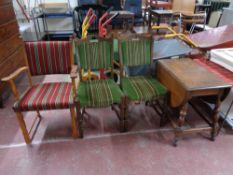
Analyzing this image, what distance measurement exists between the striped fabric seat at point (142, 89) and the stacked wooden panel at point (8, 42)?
1.47 metres

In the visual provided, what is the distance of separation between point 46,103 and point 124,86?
2.62ft

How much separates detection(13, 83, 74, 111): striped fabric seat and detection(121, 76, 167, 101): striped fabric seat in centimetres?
58

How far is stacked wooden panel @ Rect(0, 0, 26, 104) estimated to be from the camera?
2.50m

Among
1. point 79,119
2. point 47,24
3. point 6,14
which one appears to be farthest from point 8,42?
point 47,24

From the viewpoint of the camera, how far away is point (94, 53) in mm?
2016

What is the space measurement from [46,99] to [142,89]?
3.10ft

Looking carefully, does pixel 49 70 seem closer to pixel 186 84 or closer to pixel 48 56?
pixel 48 56

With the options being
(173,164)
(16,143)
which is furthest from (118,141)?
(16,143)

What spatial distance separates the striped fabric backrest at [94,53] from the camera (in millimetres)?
1977

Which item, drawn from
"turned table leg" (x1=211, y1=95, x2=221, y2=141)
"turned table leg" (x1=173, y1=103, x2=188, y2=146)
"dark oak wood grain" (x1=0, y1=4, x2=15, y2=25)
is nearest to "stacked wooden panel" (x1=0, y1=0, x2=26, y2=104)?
"dark oak wood grain" (x1=0, y1=4, x2=15, y2=25)

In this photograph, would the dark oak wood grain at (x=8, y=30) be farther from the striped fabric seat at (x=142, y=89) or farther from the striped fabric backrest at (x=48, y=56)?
the striped fabric seat at (x=142, y=89)

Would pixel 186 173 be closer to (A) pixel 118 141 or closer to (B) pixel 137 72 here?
(A) pixel 118 141

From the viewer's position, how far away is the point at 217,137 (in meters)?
1.98

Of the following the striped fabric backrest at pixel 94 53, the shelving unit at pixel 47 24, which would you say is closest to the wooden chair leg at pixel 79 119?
the striped fabric backrest at pixel 94 53
